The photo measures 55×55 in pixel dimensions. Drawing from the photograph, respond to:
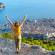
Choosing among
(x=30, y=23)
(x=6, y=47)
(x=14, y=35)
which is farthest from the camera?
(x=30, y=23)

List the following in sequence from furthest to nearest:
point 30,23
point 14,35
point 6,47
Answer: point 30,23 < point 6,47 < point 14,35

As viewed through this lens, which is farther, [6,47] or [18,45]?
[6,47]

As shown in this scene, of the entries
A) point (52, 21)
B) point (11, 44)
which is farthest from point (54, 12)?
point (11, 44)

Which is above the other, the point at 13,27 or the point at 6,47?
the point at 13,27

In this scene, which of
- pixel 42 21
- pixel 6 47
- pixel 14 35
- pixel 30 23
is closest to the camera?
pixel 14 35

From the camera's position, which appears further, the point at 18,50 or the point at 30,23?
the point at 30,23

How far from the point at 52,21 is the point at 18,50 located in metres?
13.5

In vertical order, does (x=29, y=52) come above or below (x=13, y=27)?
below

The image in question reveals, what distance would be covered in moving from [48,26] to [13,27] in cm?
1297

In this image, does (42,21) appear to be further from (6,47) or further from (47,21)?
(6,47)

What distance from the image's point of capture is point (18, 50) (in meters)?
5.09

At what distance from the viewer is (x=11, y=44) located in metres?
5.66

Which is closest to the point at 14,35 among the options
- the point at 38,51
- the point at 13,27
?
the point at 13,27

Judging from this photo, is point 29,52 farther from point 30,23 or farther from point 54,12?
point 54,12
